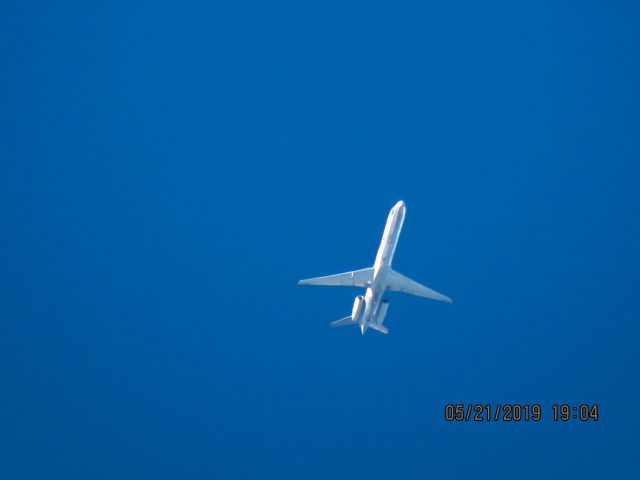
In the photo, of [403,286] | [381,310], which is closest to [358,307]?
[381,310]

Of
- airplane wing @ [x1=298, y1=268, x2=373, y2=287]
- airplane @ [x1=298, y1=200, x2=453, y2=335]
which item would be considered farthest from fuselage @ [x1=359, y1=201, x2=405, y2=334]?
airplane wing @ [x1=298, y1=268, x2=373, y2=287]

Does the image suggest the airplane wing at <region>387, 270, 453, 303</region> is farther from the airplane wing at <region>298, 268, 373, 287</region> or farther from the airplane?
the airplane wing at <region>298, 268, 373, 287</region>

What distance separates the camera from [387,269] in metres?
62.0

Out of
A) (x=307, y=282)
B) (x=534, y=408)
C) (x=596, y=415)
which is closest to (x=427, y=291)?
(x=307, y=282)

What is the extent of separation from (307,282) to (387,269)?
6.85 metres

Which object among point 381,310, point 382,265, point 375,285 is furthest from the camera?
point 381,310

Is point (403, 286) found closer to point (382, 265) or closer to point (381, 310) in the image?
point (381, 310)

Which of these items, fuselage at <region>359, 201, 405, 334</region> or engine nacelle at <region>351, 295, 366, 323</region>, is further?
engine nacelle at <region>351, 295, 366, 323</region>

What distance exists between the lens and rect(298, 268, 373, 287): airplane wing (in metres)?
63.9

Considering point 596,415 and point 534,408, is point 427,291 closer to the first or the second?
point 534,408

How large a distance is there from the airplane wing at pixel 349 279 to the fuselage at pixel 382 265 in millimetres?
735

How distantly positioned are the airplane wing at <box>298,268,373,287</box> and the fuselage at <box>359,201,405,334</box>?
0.74 meters

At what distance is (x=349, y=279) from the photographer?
213ft

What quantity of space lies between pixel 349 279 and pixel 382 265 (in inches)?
161
